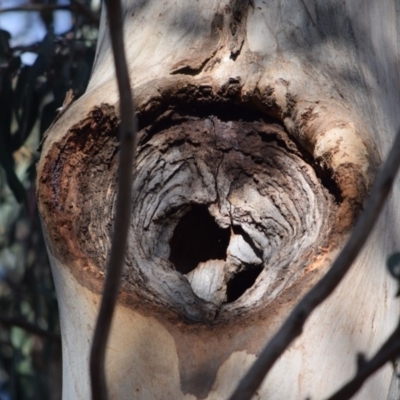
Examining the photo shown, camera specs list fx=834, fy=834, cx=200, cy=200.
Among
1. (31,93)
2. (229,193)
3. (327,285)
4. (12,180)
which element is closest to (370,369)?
(327,285)

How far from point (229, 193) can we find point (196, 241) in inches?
5.2

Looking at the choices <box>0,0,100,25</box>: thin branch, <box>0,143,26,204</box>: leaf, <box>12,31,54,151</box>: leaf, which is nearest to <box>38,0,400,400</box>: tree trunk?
<box>0,143,26,204</box>: leaf

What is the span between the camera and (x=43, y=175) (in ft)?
3.99

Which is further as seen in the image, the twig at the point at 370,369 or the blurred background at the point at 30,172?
the blurred background at the point at 30,172

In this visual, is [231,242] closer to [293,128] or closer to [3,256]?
[293,128]

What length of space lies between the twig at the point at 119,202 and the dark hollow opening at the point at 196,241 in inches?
24.3

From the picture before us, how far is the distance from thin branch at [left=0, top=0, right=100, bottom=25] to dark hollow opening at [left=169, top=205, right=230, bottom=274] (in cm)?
173

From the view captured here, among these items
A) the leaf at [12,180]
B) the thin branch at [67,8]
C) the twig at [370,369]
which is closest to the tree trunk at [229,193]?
the twig at [370,369]

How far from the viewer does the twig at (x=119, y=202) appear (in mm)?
655

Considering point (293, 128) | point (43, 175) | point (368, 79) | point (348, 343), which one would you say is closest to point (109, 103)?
point (43, 175)

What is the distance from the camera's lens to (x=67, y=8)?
3.00 metres

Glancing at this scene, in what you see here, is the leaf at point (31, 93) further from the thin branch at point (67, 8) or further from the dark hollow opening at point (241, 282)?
the dark hollow opening at point (241, 282)

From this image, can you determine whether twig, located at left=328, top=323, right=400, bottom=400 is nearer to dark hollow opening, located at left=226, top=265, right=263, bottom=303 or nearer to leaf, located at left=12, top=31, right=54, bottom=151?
dark hollow opening, located at left=226, top=265, right=263, bottom=303

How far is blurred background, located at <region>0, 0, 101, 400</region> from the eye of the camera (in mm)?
2691
